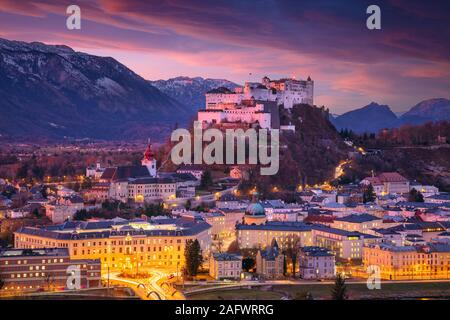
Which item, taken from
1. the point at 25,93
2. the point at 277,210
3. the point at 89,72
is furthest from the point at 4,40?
the point at 277,210

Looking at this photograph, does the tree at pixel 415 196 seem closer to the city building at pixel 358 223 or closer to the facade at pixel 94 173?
the city building at pixel 358 223

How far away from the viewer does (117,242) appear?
43.0ft

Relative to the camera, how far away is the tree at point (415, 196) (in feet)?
69.2

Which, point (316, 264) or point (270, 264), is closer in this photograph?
point (270, 264)

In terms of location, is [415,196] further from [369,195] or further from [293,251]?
[293,251]

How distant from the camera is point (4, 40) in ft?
161

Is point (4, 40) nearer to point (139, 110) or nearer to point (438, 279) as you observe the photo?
point (139, 110)

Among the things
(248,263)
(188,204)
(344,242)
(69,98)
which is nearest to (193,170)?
(188,204)

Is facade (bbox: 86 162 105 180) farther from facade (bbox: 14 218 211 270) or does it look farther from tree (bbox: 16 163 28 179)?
facade (bbox: 14 218 211 270)

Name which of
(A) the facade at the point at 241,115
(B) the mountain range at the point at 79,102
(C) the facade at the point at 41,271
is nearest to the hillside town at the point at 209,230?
(C) the facade at the point at 41,271

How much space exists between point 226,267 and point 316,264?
1.62 meters

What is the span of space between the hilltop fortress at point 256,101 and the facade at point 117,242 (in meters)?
10.8

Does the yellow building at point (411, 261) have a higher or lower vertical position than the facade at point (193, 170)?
lower
